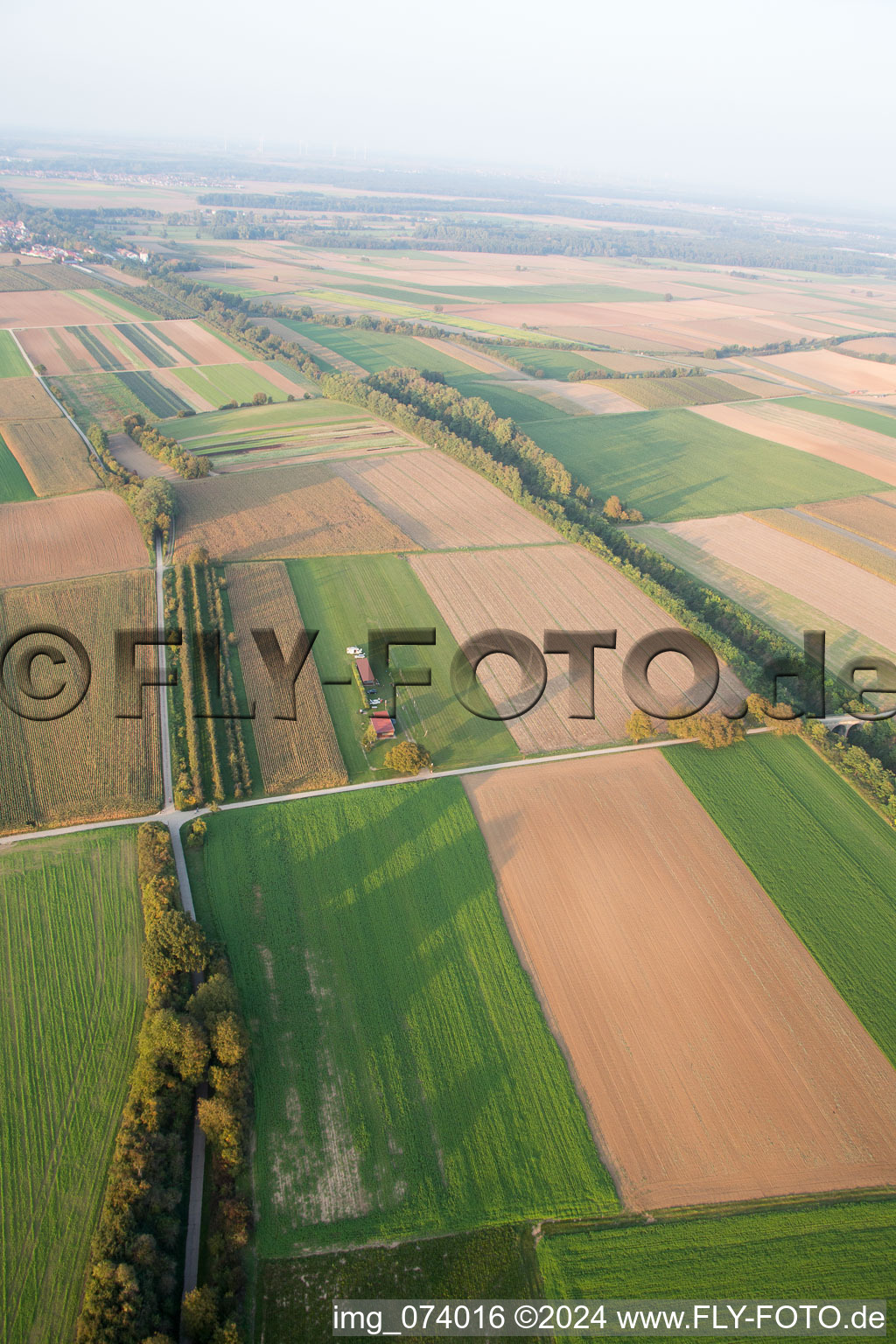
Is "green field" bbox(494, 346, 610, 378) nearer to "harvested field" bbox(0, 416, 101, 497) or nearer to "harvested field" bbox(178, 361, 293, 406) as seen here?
"harvested field" bbox(178, 361, 293, 406)

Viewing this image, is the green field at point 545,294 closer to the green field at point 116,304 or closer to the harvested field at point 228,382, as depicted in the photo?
the green field at point 116,304

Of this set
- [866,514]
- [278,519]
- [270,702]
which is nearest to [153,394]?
[278,519]

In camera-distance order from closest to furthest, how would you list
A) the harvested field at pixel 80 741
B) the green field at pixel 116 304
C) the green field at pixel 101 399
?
the harvested field at pixel 80 741
the green field at pixel 101 399
the green field at pixel 116 304

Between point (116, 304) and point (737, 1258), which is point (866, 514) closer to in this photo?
point (737, 1258)

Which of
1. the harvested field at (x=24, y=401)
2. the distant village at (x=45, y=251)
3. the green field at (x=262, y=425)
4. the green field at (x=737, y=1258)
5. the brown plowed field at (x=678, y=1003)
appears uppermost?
the distant village at (x=45, y=251)

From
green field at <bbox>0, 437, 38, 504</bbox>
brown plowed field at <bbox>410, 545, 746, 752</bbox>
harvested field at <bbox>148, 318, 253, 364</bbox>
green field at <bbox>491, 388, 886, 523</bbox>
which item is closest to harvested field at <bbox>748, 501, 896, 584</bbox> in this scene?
green field at <bbox>491, 388, 886, 523</bbox>

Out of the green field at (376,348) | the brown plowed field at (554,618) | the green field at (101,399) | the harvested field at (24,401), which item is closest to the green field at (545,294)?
the green field at (376,348)

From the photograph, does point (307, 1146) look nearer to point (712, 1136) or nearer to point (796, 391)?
point (712, 1136)
